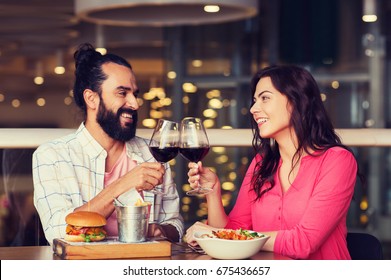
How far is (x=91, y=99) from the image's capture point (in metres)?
3.05

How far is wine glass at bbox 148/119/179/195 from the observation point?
2.36m

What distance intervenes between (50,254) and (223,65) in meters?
6.92

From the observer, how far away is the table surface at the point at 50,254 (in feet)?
7.39

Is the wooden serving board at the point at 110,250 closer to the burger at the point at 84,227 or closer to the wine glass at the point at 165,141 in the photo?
the burger at the point at 84,227

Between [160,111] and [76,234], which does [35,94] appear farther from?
[76,234]

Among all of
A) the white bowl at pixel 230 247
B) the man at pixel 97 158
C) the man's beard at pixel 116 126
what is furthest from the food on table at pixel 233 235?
the man's beard at pixel 116 126

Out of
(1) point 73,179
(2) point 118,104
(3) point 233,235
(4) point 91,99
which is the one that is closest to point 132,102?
(2) point 118,104

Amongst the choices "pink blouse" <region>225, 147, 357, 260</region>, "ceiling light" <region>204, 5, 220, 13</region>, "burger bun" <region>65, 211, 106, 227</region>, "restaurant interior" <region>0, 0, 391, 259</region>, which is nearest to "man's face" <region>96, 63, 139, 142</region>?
"ceiling light" <region>204, 5, 220, 13</region>

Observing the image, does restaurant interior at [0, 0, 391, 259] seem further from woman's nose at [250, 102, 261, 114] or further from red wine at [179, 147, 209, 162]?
red wine at [179, 147, 209, 162]

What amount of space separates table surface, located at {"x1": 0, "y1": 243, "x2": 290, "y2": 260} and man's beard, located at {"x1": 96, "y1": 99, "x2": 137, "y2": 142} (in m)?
0.58

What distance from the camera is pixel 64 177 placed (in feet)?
9.08

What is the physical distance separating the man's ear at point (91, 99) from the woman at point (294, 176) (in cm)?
59

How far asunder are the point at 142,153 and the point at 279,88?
573 mm
